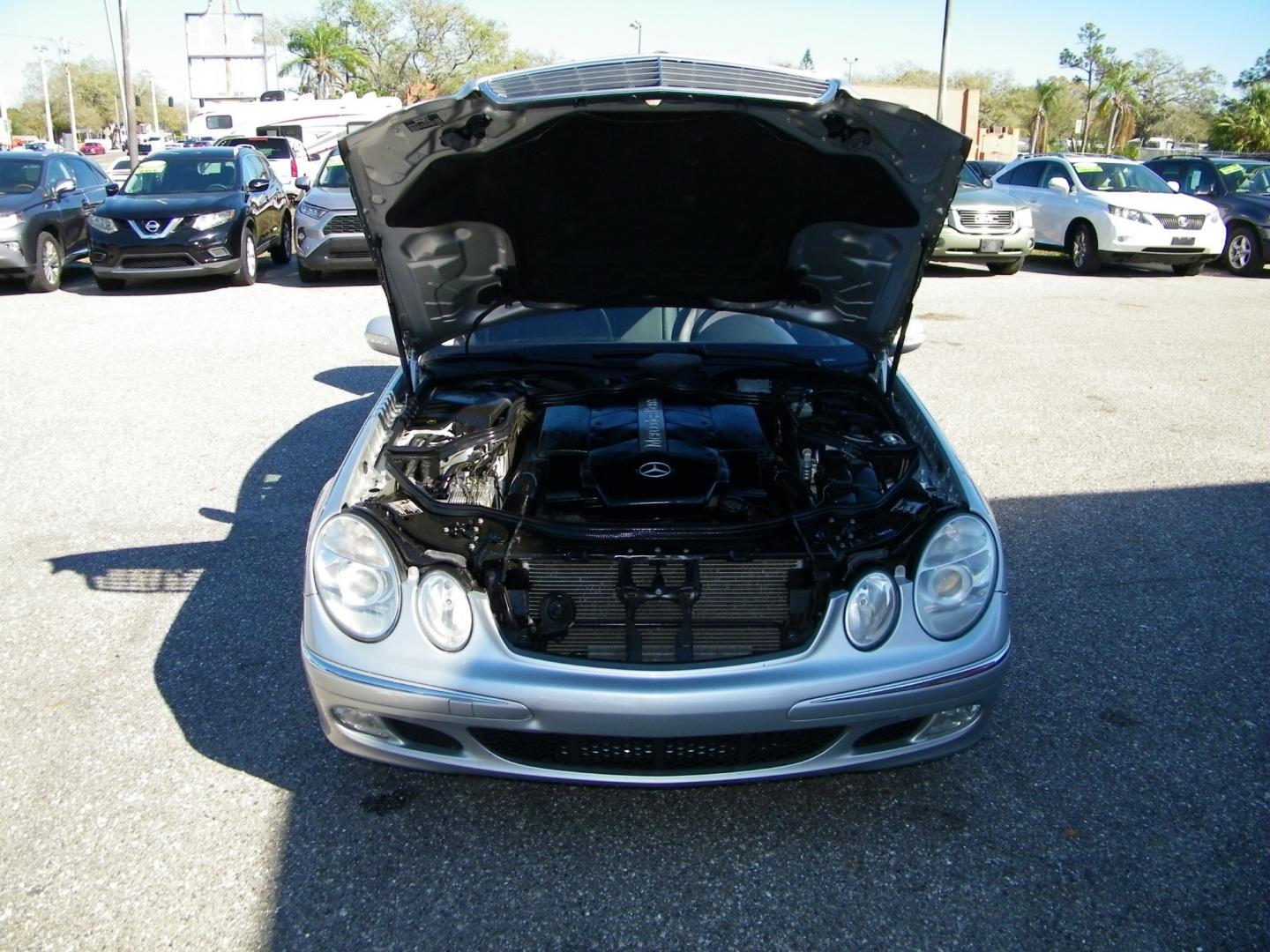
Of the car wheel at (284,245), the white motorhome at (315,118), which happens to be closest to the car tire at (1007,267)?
the car wheel at (284,245)

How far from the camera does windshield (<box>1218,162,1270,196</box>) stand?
15.6 meters

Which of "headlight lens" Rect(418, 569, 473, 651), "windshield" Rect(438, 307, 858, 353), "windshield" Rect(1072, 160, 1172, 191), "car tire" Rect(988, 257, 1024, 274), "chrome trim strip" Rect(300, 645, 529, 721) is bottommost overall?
"car tire" Rect(988, 257, 1024, 274)

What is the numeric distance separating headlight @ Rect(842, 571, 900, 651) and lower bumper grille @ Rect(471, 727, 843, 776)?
24 cm

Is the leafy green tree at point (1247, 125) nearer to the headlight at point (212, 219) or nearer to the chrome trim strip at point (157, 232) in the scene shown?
the headlight at point (212, 219)

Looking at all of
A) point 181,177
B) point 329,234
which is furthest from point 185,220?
point 329,234

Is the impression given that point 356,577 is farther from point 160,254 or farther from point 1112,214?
point 1112,214

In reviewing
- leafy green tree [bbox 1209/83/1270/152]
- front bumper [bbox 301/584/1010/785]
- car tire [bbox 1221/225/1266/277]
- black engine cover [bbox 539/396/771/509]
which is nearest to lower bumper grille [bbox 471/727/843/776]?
front bumper [bbox 301/584/1010/785]

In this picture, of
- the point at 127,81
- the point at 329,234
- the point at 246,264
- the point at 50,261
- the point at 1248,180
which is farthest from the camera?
the point at 127,81

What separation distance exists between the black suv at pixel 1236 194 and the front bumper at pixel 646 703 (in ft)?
48.0

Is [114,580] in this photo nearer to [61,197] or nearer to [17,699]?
[17,699]

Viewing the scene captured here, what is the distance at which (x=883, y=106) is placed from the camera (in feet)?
9.31

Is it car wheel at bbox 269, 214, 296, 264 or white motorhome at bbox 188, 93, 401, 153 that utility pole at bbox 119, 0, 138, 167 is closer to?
white motorhome at bbox 188, 93, 401, 153

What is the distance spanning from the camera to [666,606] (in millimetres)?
2674

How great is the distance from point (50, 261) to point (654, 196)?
37.6 feet
